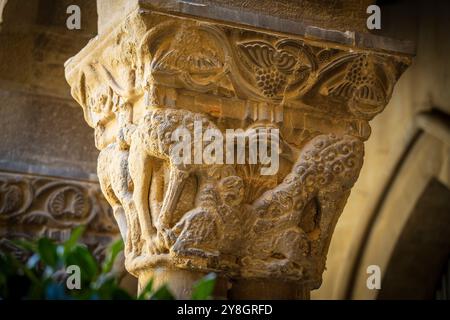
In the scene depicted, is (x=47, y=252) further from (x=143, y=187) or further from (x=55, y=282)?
(x=143, y=187)

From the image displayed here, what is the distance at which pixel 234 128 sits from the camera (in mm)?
3525

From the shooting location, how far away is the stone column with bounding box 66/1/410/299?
3355 mm

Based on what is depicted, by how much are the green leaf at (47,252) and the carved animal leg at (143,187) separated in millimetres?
1469

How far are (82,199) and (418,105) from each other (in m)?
1.73

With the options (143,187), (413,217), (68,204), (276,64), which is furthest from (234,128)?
(413,217)

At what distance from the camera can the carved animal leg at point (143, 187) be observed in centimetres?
342

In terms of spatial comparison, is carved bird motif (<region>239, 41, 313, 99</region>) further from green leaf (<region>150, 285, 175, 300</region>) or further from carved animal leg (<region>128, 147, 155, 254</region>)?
green leaf (<region>150, 285, 175, 300</region>)

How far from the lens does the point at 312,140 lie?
11.9ft

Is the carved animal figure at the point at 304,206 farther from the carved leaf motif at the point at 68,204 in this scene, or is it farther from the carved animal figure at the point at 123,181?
the carved leaf motif at the point at 68,204

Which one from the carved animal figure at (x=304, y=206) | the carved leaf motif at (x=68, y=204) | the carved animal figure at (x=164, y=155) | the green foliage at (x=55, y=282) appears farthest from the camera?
the carved leaf motif at (x=68, y=204)

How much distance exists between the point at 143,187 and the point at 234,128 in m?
0.36

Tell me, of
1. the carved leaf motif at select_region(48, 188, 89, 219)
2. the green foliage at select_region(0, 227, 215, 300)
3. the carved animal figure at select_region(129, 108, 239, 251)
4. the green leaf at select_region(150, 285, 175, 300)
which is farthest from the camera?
the carved leaf motif at select_region(48, 188, 89, 219)

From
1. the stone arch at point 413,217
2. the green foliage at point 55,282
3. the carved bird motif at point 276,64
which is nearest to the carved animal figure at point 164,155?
the carved bird motif at point 276,64

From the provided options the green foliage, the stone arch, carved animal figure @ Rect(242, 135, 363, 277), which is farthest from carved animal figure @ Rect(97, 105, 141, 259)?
the stone arch
